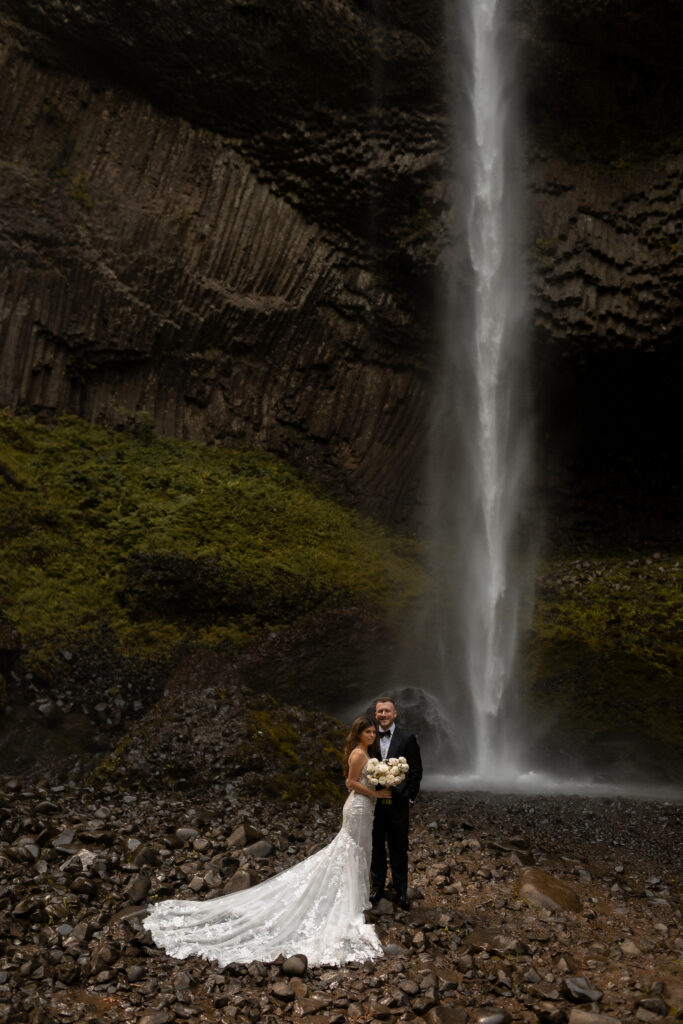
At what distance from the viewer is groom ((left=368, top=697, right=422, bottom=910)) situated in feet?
21.4

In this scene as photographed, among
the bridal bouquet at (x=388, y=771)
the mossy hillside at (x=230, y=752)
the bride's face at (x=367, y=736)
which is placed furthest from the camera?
the mossy hillside at (x=230, y=752)

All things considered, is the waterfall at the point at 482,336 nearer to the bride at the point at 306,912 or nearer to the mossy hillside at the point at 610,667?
the mossy hillside at the point at 610,667

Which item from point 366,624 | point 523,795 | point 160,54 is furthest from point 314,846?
point 160,54

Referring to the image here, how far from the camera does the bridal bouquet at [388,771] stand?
20.4ft

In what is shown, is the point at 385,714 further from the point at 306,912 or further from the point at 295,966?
the point at 295,966

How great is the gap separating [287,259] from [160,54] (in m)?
5.00

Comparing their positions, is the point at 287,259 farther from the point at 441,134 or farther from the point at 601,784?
the point at 601,784

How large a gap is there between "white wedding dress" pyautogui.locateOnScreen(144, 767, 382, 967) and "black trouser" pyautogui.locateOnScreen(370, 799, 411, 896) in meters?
0.21

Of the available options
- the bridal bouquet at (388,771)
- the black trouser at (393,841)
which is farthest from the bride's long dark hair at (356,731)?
the black trouser at (393,841)

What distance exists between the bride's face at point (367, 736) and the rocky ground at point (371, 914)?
4.50ft

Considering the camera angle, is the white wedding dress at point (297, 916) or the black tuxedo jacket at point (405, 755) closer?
the white wedding dress at point (297, 916)

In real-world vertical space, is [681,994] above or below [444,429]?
below

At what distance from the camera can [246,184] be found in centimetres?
1842

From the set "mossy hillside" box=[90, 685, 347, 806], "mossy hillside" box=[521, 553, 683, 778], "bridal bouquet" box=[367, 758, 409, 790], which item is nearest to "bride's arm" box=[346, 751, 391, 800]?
"bridal bouquet" box=[367, 758, 409, 790]
